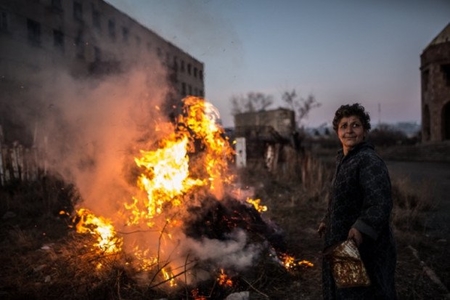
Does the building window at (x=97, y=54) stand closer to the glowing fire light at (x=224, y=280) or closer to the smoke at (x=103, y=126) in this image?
the smoke at (x=103, y=126)

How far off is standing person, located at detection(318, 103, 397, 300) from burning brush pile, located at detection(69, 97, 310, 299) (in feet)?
5.79

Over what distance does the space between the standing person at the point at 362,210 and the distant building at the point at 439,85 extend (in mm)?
29816

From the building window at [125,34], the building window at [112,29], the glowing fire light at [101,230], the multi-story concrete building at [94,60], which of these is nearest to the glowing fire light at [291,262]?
the glowing fire light at [101,230]

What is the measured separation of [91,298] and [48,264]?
1.29m

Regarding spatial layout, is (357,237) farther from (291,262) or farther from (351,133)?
(291,262)

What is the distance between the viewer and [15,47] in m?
11.0

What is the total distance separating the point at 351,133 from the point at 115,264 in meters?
3.35

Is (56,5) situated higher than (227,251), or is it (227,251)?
(56,5)

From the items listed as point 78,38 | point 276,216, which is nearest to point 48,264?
point 276,216

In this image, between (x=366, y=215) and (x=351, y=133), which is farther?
(x=351, y=133)

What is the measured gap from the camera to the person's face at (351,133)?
2730 mm

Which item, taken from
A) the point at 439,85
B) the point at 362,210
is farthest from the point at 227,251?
the point at 439,85

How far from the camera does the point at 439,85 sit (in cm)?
2764

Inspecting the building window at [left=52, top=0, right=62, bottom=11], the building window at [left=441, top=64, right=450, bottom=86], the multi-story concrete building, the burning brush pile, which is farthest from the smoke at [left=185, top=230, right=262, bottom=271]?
the building window at [left=441, top=64, right=450, bottom=86]
